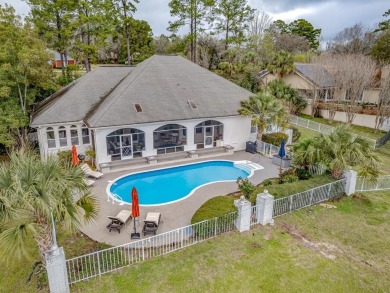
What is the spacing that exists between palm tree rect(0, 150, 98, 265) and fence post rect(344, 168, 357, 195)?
14363 millimetres

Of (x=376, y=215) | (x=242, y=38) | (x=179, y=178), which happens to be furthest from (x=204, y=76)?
(x=242, y=38)

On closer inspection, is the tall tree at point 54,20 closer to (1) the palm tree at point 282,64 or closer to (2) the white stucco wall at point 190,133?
(2) the white stucco wall at point 190,133

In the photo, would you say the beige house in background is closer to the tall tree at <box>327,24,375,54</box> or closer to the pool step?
the tall tree at <box>327,24,375,54</box>

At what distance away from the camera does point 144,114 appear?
20859mm

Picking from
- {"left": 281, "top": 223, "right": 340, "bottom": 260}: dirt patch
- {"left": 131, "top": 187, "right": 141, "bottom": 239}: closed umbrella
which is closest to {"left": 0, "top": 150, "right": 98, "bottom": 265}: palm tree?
{"left": 131, "top": 187, "right": 141, "bottom": 239}: closed umbrella

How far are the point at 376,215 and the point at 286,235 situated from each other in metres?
6.01

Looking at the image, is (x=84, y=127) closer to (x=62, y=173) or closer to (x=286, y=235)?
(x=62, y=173)

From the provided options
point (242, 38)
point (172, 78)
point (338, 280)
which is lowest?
point (338, 280)

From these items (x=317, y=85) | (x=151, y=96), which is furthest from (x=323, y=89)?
(x=151, y=96)

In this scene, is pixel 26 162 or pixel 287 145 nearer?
pixel 26 162

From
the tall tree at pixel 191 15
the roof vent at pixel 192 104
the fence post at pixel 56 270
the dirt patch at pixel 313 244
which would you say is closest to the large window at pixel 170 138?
the roof vent at pixel 192 104

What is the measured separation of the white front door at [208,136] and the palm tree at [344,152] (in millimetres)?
9720

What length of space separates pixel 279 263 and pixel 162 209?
6510 mm

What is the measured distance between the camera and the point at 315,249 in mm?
11336
